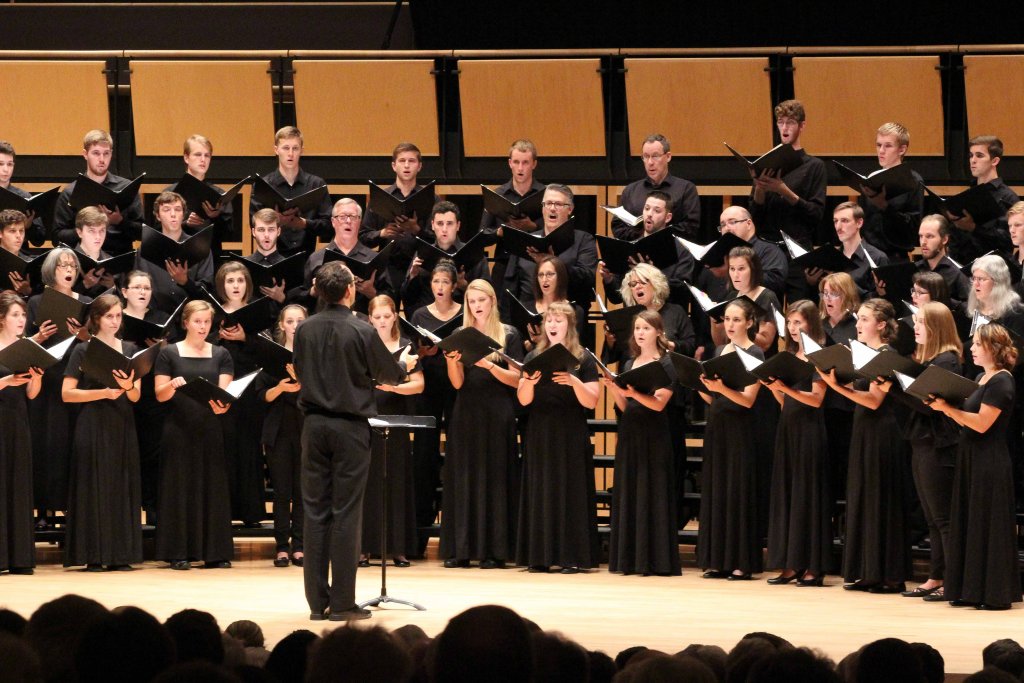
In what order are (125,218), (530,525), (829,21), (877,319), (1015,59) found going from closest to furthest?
(877,319), (530,525), (125,218), (1015,59), (829,21)

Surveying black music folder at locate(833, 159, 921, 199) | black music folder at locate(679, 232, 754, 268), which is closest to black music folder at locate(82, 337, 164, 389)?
black music folder at locate(679, 232, 754, 268)

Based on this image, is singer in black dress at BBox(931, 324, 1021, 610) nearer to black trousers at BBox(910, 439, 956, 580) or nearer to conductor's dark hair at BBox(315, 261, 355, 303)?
black trousers at BBox(910, 439, 956, 580)

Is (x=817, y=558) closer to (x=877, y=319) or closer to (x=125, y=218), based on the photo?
(x=877, y=319)

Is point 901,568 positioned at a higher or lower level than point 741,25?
lower

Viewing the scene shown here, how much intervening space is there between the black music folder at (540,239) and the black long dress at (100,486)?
5.94ft

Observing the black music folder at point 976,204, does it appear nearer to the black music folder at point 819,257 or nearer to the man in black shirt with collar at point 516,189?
the black music folder at point 819,257

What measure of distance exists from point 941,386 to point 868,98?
8.45 feet

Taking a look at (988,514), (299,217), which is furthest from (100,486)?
(988,514)

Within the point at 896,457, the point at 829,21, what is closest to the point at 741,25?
the point at 829,21

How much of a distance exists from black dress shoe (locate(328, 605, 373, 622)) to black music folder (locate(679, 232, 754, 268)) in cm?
218

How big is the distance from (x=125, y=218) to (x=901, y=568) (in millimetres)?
3795

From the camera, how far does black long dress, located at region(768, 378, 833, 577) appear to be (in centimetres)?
593

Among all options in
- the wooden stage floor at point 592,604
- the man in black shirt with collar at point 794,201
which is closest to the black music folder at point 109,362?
the wooden stage floor at point 592,604

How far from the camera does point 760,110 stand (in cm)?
755
